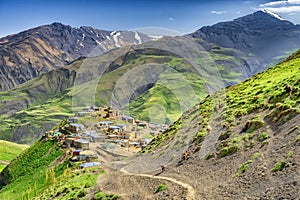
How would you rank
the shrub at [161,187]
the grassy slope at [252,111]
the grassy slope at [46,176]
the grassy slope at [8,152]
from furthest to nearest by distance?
the grassy slope at [8,152]
the grassy slope at [46,176]
the grassy slope at [252,111]
the shrub at [161,187]

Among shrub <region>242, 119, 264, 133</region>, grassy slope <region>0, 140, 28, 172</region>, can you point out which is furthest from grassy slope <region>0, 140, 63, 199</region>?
grassy slope <region>0, 140, 28, 172</region>

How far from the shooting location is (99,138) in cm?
6631

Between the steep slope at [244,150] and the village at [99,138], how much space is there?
902 inches

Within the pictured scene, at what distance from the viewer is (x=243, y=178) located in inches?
674

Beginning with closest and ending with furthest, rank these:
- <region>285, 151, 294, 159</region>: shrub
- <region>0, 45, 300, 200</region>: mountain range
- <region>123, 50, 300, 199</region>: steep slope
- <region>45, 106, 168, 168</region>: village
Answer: <region>123, 50, 300, 199</region>: steep slope, <region>0, 45, 300, 200</region>: mountain range, <region>285, 151, 294, 159</region>: shrub, <region>45, 106, 168, 168</region>: village

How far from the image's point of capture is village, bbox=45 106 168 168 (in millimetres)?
54119

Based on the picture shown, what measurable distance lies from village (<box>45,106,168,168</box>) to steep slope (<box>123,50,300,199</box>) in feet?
75.2

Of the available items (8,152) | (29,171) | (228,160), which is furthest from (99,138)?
(8,152)

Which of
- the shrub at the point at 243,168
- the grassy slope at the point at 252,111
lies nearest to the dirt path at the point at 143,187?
the shrub at the point at 243,168

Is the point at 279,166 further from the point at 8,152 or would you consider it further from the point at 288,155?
the point at 8,152

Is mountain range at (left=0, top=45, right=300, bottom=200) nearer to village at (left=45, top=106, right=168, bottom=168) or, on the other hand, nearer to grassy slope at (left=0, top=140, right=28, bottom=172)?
village at (left=45, top=106, right=168, bottom=168)

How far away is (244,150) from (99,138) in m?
48.8

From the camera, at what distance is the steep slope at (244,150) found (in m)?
15.9

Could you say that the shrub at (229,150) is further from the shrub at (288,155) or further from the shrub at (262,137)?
the shrub at (288,155)
